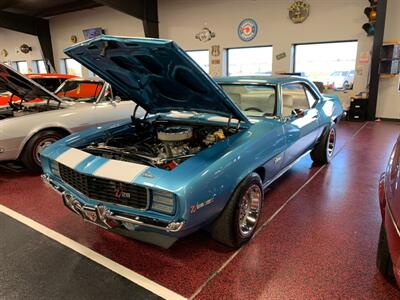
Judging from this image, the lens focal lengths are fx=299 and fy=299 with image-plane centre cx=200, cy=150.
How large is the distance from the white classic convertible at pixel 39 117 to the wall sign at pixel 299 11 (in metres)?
5.91

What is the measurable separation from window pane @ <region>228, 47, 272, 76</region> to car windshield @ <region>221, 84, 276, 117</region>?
21.7 feet

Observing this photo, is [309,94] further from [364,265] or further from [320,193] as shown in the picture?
[364,265]

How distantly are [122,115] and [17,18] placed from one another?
1212 cm

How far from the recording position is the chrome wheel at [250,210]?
2.25m

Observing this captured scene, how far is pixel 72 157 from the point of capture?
2.12m

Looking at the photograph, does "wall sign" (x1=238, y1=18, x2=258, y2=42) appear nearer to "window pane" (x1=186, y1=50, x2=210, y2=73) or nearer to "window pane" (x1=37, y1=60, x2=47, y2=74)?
"window pane" (x1=186, y1=50, x2=210, y2=73)

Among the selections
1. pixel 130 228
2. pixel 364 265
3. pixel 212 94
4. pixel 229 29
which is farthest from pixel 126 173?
pixel 229 29

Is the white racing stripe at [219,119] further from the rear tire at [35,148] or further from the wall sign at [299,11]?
the wall sign at [299,11]

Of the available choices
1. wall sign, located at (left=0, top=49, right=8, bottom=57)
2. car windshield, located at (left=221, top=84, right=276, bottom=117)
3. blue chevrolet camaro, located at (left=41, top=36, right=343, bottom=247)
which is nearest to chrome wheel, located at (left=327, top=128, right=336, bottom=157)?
blue chevrolet camaro, located at (left=41, top=36, right=343, bottom=247)

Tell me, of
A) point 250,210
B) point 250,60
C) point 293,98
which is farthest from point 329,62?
point 250,210

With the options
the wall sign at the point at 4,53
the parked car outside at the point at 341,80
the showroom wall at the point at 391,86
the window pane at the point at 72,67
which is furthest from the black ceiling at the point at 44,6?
the showroom wall at the point at 391,86

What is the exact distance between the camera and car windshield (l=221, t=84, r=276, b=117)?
289 centimetres

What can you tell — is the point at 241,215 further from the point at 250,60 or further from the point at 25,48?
the point at 25,48

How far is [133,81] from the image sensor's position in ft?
8.49
